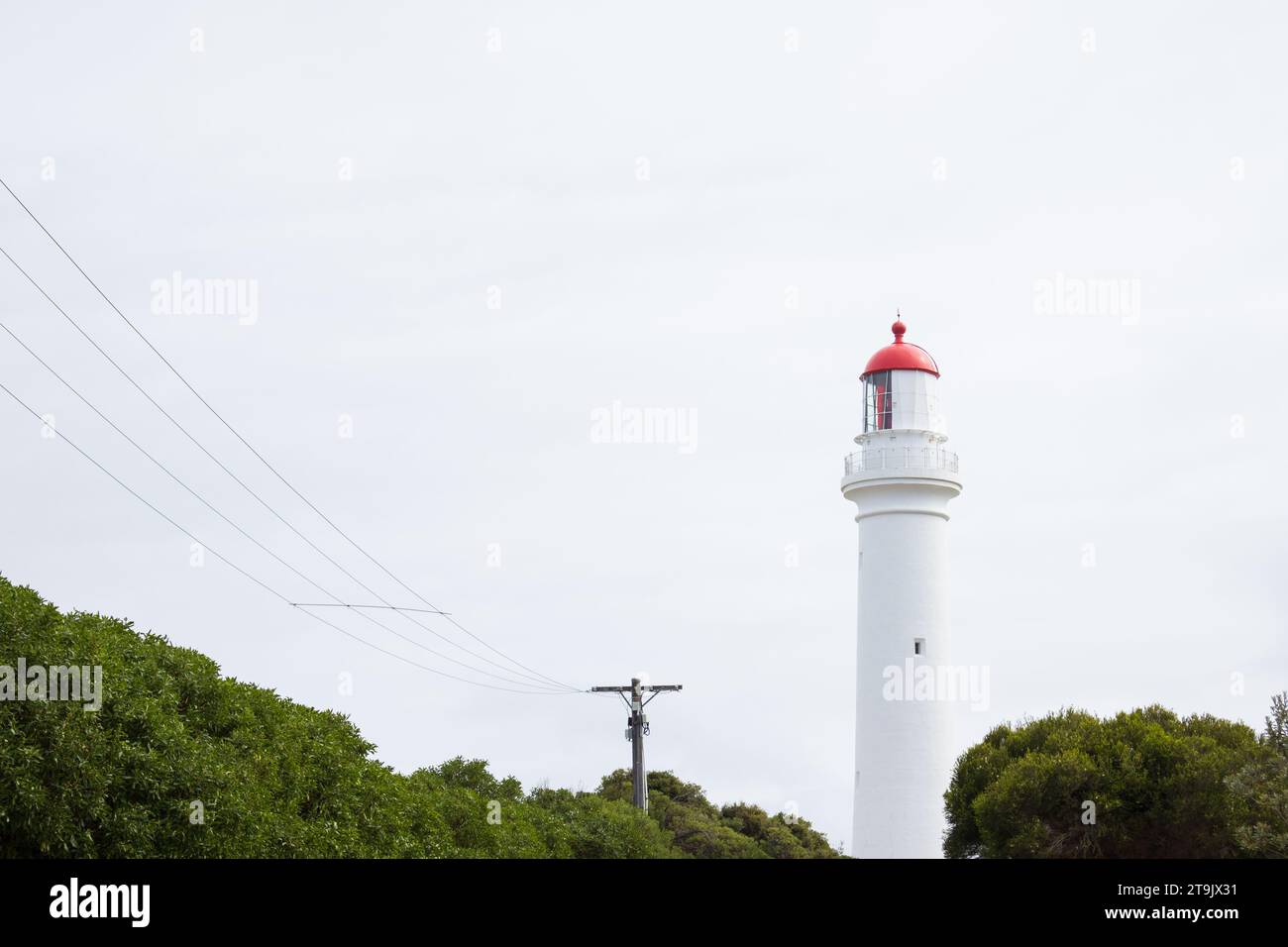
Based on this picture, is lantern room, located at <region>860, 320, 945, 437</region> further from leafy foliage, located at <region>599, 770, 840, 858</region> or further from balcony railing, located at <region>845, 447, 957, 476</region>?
leafy foliage, located at <region>599, 770, 840, 858</region>

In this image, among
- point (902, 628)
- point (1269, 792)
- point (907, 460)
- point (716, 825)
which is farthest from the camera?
point (716, 825)

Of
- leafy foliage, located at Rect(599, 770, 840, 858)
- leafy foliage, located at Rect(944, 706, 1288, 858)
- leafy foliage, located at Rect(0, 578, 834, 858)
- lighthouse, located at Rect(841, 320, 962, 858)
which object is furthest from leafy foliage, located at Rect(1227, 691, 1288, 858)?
leafy foliage, located at Rect(599, 770, 840, 858)

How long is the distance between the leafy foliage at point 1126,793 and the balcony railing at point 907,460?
8.19 meters

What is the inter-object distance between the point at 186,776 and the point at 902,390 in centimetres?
2806

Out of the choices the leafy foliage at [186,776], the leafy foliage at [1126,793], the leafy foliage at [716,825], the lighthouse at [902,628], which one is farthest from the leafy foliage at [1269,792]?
the leafy foliage at [716,825]

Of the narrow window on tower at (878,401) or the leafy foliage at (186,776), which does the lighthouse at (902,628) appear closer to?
the narrow window on tower at (878,401)

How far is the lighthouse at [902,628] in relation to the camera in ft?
127

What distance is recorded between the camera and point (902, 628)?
39500 mm

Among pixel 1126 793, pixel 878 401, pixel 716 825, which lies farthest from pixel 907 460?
pixel 716 825

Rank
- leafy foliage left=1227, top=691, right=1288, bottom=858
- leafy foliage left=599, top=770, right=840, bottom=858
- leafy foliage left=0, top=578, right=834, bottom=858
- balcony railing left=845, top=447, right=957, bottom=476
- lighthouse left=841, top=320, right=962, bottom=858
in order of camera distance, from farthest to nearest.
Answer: leafy foliage left=599, top=770, right=840, bottom=858, balcony railing left=845, top=447, right=957, bottom=476, lighthouse left=841, top=320, right=962, bottom=858, leafy foliage left=1227, top=691, right=1288, bottom=858, leafy foliage left=0, top=578, right=834, bottom=858

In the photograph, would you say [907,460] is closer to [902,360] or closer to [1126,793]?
[902,360]

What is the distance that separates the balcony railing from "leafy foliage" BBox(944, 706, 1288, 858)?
322 inches

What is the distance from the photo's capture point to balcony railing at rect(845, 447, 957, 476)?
40.5 metres
